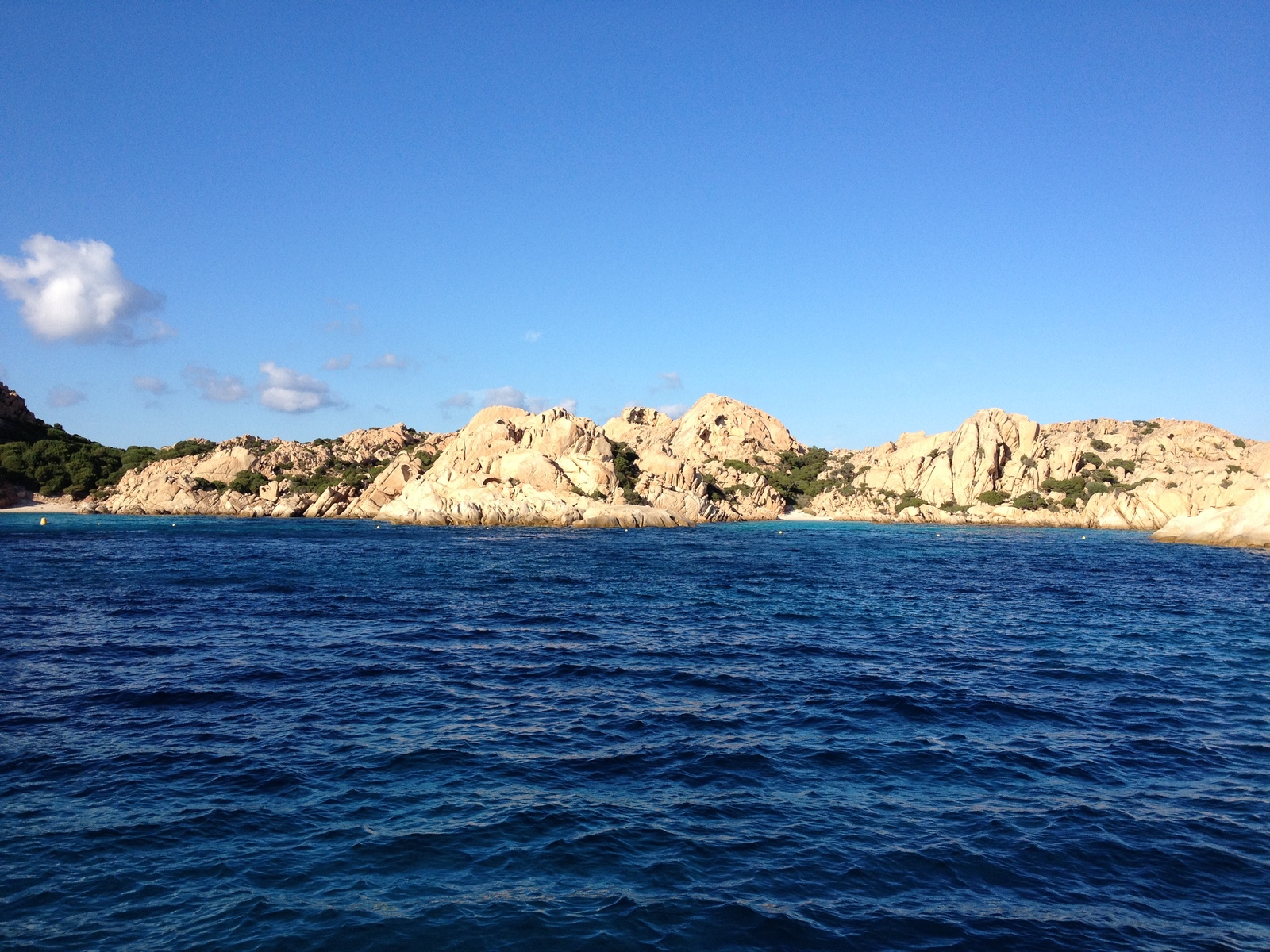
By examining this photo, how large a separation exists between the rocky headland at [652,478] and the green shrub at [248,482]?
48 cm

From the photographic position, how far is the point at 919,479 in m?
153

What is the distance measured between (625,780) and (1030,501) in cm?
13723

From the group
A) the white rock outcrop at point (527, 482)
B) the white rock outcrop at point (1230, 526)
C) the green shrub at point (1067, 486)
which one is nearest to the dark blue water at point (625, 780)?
the white rock outcrop at point (1230, 526)

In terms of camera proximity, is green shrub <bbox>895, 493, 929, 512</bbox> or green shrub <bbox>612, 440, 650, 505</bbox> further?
green shrub <bbox>895, 493, 929, 512</bbox>

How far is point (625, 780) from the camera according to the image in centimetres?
1441

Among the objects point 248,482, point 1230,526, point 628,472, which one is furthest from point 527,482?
point 1230,526

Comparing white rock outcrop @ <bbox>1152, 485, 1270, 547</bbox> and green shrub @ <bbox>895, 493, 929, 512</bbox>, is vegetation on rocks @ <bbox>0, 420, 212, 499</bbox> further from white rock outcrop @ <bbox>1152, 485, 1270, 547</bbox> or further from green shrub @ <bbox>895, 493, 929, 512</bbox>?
white rock outcrop @ <bbox>1152, 485, 1270, 547</bbox>

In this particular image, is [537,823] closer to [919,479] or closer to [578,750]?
[578,750]

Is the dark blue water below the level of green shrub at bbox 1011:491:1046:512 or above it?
below

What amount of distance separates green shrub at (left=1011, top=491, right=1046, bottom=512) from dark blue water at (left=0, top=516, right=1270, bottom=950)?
351 feet

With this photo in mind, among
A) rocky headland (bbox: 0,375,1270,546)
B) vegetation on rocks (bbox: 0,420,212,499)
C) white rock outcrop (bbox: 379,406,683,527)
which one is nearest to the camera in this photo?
white rock outcrop (bbox: 379,406,683,527)

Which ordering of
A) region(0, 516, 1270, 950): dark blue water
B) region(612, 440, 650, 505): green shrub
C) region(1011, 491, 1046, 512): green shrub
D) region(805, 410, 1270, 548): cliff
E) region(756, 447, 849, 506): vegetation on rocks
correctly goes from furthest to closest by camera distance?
region(756, 447, 849, 506): vegetation on rocks → region(1011, 491, 1046, 512): green shrub → region(612, 440, 650, 505): green shrub → region(805, 410, 1270, 548): cliff → region(0, 516, 1270, 950): dark blue water

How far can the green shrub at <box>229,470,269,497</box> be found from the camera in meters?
147

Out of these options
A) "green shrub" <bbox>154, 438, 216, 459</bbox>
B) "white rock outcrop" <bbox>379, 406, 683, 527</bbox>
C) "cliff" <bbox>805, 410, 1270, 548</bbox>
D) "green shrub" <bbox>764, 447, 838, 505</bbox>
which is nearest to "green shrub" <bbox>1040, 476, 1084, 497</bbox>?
"cliff" <bbox>805, 410, 1270, 548</bbox>
